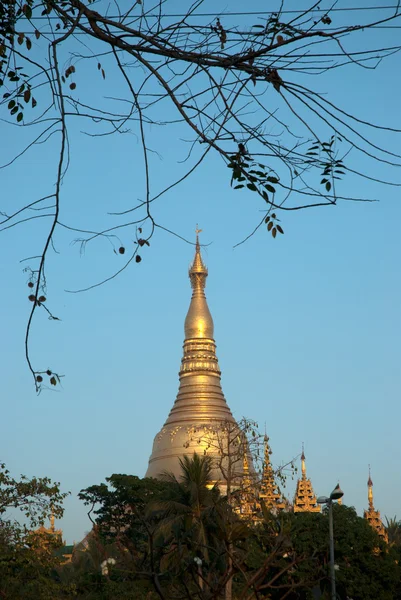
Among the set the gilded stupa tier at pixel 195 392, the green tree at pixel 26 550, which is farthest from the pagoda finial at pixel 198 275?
the green tree at pixel 26 550

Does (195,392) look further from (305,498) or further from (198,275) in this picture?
(305,498)

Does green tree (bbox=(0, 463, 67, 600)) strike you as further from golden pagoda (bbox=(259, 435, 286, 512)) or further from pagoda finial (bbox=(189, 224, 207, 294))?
pagoda finial (bbox=(189, 224, 207, 294))

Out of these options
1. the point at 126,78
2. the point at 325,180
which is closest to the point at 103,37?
the point at 126,78

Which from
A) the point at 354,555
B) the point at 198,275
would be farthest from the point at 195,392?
the point at 354,555

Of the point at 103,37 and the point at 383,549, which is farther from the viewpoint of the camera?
the point at 383,549

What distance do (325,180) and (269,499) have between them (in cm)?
3125

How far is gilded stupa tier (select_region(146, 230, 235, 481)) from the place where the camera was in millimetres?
58656

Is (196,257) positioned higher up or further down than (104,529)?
higher up

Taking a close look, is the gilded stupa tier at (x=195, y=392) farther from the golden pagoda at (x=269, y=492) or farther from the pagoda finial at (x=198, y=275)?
the golden pagoda at (x=269, y=492)

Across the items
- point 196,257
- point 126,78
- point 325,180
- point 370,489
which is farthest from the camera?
point 196,257

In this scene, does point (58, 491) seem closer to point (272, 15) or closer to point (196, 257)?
point (272, 15)

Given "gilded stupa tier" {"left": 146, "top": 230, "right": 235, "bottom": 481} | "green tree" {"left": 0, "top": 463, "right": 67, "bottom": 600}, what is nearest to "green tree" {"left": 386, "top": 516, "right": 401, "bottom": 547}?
"gilded stupa tier" {"left": 146, "top": 230, "right": 235, "bottom": 481}

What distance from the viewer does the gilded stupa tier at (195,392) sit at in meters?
58.7

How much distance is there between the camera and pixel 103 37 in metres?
6.29
